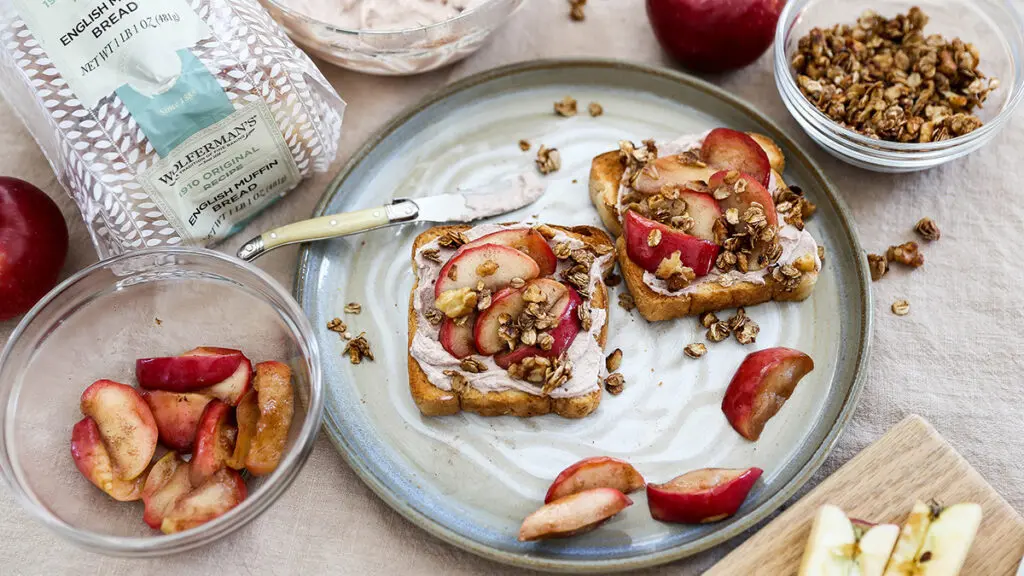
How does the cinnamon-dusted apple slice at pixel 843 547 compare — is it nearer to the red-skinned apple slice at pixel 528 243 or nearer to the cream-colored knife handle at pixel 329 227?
the red-skinned apple slice at pixel 528 243

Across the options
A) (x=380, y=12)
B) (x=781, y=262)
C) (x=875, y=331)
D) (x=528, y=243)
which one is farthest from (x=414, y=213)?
(x=875, y=331)

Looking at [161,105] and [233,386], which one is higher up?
[161,105]

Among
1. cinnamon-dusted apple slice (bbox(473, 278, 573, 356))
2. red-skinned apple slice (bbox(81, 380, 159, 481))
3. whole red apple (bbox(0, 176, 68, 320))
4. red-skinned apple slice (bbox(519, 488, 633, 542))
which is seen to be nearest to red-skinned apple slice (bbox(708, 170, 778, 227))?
cinnamon-dusted apple slice (bbox(473, 278, 573, 356))

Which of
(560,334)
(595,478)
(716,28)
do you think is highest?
(716,28)

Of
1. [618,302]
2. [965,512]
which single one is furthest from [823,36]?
[965,512]

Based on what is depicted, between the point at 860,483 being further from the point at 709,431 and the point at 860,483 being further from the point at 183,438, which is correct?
the point at 183,438

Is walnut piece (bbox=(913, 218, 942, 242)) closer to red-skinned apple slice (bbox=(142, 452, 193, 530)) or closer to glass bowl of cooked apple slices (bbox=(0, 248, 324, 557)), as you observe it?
glass bowl of cooked apple slices (bbox=(0, 248, 324, 557))

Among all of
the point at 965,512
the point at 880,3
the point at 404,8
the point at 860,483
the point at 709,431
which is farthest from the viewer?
the point at 880,3

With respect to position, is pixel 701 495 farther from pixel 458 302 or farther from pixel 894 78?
pixel 894 78
